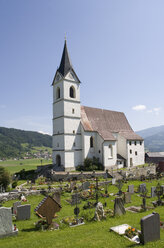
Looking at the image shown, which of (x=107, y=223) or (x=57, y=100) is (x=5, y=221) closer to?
(x=107, y=223)

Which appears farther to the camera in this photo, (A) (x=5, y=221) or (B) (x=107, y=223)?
(B) (x=107, y=223)

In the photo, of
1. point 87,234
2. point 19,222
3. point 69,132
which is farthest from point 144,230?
point 69,132

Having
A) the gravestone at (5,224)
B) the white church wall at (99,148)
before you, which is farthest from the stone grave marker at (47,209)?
the white church wall at (99,148)

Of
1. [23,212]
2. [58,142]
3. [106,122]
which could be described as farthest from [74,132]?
[23,212]

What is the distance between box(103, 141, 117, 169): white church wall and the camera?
33125mm

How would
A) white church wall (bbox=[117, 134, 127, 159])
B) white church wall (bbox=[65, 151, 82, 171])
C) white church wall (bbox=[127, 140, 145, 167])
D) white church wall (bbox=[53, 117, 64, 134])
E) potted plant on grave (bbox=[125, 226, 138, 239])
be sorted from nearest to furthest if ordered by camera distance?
potted plant on grave (bbox=[125, 226, 138, 239]) → white church wall (bbox=[65, 151, 82, 171]) → white church wall (bbox=[53, 117, 64, 134]) → white church wall (bbox=[117, 134, 127, 159]) → white church wall (bbox=[127, 140, 145, 167])

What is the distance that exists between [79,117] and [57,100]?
5518mm

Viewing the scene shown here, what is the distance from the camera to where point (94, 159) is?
3319 cm

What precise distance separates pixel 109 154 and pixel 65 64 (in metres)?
20.0

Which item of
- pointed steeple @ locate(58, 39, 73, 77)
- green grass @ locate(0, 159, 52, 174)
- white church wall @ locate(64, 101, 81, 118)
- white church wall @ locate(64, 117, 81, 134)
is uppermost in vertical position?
pointed steeple @ locate(58, 39, 73, 77)

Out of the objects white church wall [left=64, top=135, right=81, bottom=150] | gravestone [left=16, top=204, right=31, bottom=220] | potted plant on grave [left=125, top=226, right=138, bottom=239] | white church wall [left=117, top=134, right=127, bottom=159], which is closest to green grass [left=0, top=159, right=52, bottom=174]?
white church wall [left=64, top=135, right=81, bottom=150]

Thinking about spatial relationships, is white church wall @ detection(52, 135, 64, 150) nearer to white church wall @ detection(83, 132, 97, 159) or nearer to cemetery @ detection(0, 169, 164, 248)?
white church wall @ detection(83, 132, 97, 159)

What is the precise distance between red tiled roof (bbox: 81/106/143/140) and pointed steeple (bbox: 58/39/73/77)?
8523 mm

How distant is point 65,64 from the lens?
34500 millimetres
